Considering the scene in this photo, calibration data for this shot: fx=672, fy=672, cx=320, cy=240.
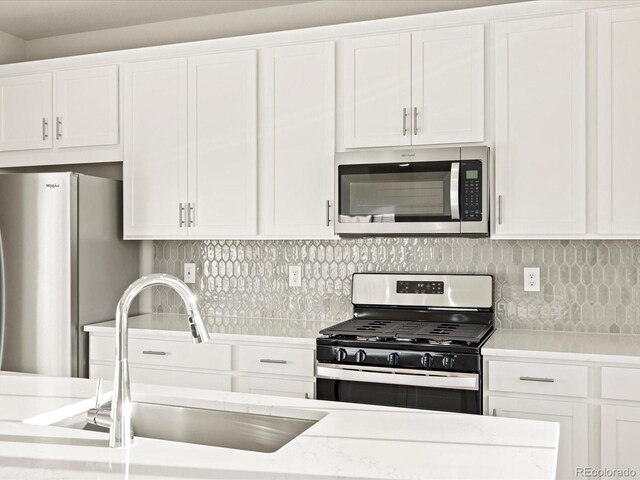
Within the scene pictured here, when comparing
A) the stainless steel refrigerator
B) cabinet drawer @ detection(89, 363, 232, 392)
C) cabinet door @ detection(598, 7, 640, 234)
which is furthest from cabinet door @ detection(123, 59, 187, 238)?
cabinet door @ detection(598, 7, 640, 234)

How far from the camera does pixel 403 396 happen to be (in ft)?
9.57

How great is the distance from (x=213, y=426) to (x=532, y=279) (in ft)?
6.77

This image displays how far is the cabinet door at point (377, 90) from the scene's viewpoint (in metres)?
3.29

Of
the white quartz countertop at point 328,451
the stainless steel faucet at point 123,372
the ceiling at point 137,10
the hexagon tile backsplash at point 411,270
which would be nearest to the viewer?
the white quartz countertop at point 328,451

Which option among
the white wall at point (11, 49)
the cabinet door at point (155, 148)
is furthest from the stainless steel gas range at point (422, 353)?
the white wall at point (11, 49)

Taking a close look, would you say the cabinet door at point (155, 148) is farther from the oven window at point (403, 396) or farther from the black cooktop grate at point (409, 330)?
the oven window at point (403, 396)

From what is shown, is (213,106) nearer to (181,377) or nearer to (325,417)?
(181,377)

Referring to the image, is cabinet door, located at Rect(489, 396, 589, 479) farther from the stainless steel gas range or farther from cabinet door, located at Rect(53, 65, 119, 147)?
cabinet door, located at Rect(53, 65, 119, 147)

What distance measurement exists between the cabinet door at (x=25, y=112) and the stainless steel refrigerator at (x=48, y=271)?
1.60 feet

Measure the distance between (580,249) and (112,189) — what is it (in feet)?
8.42

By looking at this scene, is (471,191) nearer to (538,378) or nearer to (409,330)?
(409,330)

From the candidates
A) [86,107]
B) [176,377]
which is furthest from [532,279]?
[86,107]

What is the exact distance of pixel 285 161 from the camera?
11.5 ft

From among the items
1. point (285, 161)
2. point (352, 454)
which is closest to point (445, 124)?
point (285, 161)
